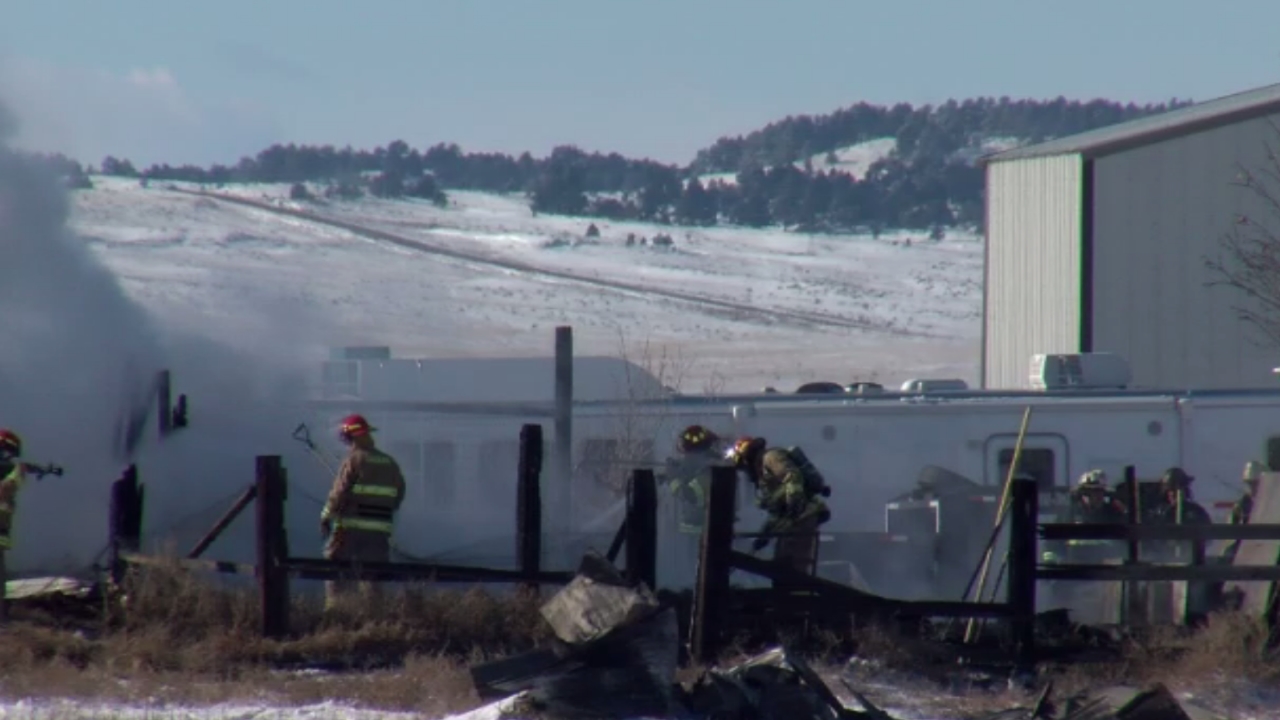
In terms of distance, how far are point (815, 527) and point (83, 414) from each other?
7.55 m

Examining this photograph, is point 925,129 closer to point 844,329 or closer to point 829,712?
point 844,329

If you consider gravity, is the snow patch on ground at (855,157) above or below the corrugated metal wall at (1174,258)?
above

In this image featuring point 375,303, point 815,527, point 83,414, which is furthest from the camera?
point 375,303

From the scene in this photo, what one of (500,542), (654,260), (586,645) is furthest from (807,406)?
(654,260)

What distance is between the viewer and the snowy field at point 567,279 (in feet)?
230

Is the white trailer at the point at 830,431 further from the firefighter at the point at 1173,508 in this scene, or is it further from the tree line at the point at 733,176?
the tree line at the point at 733,176

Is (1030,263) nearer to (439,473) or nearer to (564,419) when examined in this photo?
(439,473)

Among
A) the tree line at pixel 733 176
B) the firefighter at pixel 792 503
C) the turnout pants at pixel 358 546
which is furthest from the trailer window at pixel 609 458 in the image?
the tree line at pixel 733 176

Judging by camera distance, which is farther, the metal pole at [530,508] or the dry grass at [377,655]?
the metal pole at [530,508]

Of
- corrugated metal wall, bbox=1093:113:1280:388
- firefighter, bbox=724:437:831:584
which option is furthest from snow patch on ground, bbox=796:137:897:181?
firefighter, bbox=724:437:831:584

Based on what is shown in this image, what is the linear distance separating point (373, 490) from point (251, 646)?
1.58 metres

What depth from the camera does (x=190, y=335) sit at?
61.8 ft

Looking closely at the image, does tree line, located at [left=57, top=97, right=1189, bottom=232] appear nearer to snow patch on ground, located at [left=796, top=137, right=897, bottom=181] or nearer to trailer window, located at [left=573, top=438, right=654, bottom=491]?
snow patch on ground, located at [left=796, top=137, right=897, bottom=181]

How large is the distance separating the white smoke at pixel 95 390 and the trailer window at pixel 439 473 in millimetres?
1486
